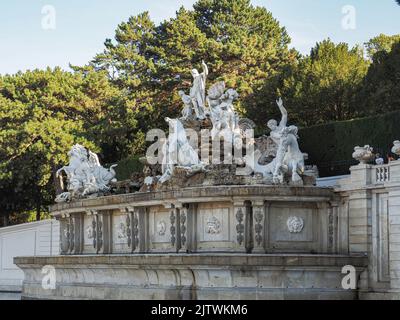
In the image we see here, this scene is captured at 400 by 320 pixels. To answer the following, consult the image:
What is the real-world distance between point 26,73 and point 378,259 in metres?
34.5

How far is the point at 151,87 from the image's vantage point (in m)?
60.8

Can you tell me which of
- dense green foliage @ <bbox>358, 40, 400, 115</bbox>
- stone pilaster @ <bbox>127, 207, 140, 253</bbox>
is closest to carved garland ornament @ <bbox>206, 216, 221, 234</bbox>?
stone pilaster @ <bbox>127, 207, 140, 253</bbox>

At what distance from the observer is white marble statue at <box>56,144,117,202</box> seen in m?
40.9

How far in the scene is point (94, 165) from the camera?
41.8 meters

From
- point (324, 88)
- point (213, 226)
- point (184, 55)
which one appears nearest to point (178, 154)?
point (213, 226)

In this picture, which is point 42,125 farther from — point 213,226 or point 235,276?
point 235,276

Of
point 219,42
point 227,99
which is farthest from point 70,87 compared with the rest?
point 227,99

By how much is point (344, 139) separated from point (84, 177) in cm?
1063

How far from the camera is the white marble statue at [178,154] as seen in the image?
1378 inches

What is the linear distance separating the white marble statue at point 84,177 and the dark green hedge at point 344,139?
815 centimetres

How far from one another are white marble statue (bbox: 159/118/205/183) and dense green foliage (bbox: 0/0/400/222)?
1618 centimetres

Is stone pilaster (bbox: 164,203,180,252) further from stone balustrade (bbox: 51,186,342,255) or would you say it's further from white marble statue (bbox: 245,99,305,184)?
white marble statue (bbox: 245,99,305,184)

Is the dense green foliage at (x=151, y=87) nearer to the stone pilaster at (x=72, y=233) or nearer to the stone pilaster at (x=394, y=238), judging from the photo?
the stone pilaster at (x=72, y=233)
